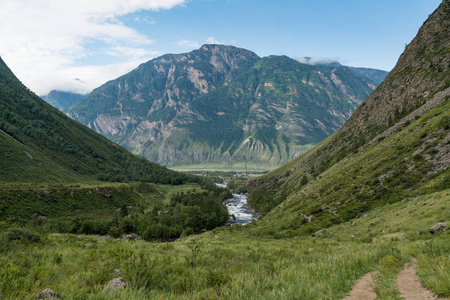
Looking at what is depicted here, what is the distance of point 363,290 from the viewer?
24.9 feet

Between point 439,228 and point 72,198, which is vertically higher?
point 439,228

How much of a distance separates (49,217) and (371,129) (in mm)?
143179

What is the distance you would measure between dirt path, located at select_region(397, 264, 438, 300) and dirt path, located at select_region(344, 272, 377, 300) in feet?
2.62

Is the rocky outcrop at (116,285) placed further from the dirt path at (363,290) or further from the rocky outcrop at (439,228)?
the rocky outcrop at (439,228)

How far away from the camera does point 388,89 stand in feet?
401

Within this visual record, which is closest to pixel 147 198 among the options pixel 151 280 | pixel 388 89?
pixel 151 280

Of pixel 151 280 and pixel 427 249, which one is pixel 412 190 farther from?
pixel 151 280

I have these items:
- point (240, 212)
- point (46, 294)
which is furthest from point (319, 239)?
point (240, 212)

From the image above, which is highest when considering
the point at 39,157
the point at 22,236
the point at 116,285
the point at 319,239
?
the point at 116,285

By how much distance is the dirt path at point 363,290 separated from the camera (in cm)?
712

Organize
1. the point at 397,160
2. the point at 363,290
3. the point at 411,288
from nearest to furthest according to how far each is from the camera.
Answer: the point at 411,288
the point at 363,290
the point at 397,160

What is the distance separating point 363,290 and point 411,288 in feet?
4.82

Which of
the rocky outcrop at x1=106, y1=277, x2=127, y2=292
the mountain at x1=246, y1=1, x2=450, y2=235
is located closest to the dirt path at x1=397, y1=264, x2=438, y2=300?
the rocky outcrop at x1=106, y1=277, x2=127, y2=292

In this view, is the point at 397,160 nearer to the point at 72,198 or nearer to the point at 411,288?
the point at 411,288
